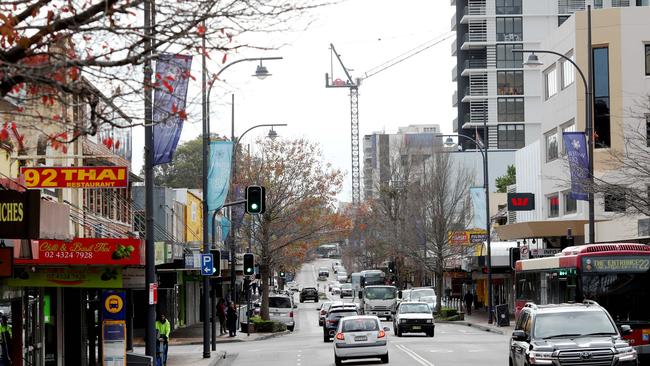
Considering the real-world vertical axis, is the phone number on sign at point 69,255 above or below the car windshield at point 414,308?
above

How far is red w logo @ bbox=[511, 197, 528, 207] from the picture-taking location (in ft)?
186

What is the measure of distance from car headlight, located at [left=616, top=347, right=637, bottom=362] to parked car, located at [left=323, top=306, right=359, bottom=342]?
25861 mm

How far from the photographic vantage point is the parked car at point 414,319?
48.6 metres

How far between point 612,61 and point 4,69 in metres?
44.5

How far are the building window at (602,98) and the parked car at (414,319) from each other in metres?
11.1

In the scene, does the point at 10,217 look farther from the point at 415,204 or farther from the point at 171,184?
the point at 171,184

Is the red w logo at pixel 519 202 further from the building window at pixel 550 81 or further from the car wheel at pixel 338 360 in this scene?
the car wheel at pixel 338 360

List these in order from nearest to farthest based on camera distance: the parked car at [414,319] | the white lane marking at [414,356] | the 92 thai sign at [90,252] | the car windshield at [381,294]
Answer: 1. the 92 thai sign at [90,252]
2. the white lane marking at [414,356]
3. the parked car at [414,319]
4. the car windshield at [381,294]

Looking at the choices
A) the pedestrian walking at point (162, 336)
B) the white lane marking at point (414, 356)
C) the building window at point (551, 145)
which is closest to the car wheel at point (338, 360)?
the white lane marking at point (414, 356)

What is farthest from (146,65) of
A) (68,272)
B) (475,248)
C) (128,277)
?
(475,248)

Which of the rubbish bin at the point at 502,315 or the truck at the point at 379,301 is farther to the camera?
the truck at the point at 379,301

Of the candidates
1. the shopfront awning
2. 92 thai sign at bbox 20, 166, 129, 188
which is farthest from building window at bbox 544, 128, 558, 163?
92 thai sign at bbox 20, 166, 129, 188

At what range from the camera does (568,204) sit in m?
56.4

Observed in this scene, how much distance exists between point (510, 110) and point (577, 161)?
86.5 metres
